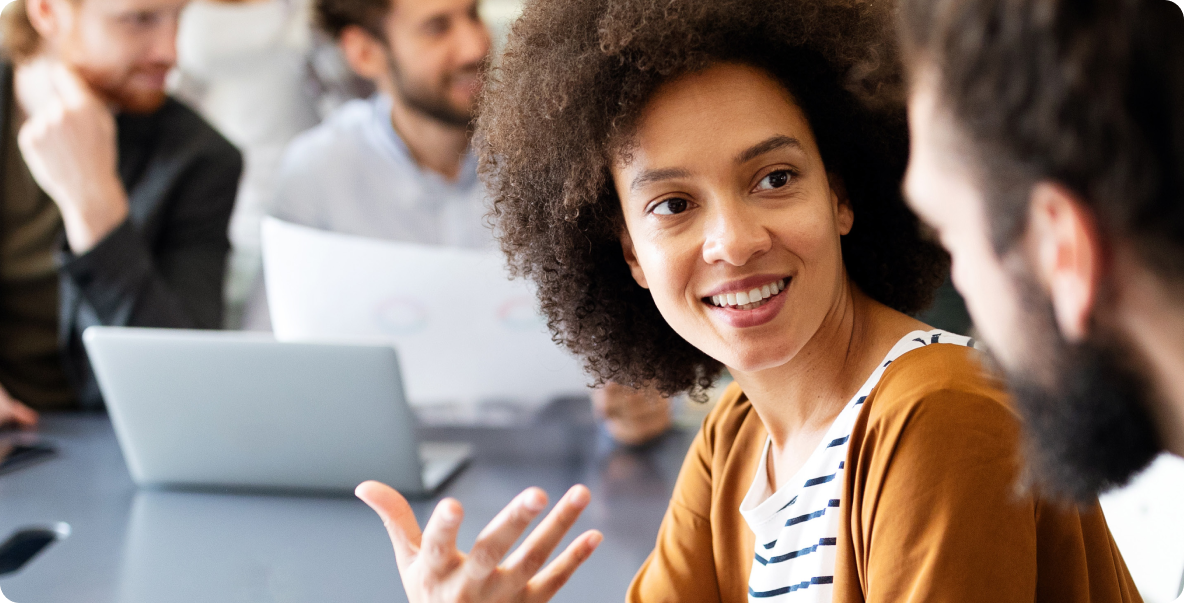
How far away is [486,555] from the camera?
2.69ft

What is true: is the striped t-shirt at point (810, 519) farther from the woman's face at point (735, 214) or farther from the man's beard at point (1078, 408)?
the man's beard at point (1078, 408)

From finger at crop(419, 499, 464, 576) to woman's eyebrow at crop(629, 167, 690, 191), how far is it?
1.21ft

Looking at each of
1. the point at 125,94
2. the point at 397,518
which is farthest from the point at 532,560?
the point at 125,94

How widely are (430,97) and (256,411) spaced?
1.53 m

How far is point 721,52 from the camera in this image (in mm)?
892

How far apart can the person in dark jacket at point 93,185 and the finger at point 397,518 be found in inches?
62.0

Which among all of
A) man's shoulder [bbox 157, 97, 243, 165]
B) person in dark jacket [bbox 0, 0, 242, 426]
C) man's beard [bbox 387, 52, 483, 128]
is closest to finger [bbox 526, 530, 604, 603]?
person in dark jacket [bbox 0, 0, 242, 426]

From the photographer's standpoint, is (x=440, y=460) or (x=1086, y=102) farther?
(x=440, y=460)

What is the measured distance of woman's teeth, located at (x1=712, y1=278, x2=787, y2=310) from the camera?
0.88 m

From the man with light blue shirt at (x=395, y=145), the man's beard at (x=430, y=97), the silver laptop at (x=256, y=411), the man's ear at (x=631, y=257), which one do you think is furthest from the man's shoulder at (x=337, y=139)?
the man's ear at (x=631, y=257)

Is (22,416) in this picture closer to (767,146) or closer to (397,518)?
(397,518)

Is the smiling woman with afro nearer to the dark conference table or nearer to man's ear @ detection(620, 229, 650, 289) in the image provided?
man's ear @ detection(620, 229, 650, 289)

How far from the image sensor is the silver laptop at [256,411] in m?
1.31

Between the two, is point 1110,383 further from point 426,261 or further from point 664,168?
point 426,261
